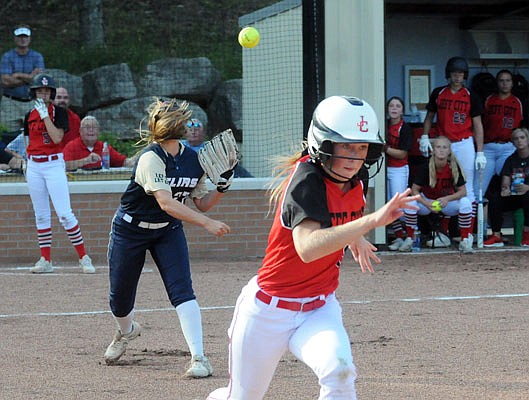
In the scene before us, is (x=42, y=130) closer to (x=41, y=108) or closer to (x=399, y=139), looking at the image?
(x=41, y=108)

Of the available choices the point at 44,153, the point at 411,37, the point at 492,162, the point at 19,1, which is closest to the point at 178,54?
the point at 19,1

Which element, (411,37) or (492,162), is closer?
(492,162)

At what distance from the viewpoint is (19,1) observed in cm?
2252

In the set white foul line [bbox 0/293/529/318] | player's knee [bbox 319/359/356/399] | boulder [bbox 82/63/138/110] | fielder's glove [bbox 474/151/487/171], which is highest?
boulder [bbox 82/63/138/110]

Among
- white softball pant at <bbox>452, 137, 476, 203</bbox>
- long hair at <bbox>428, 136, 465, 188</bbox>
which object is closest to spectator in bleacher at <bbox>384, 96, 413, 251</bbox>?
long hair at <bbox>428, 136, 465, 188</bbox>

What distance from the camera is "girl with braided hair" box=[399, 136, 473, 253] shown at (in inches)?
457

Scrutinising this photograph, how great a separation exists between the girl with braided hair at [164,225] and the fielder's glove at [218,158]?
8 cm

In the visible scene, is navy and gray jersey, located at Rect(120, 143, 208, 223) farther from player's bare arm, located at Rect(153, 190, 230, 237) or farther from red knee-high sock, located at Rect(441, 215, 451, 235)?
red knee-high sock, located at Rect(441, 215, 451, 235)

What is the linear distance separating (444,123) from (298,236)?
880cm

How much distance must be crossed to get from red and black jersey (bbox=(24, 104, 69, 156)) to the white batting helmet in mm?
6598

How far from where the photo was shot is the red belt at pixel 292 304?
3930 millimetres

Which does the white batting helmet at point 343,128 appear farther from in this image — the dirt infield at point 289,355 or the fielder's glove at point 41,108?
the fielder's glove at point 41,108

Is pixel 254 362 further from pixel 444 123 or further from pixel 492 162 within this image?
pixel 492 162

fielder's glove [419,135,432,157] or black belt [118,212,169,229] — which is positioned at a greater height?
fielder's glove [419,135,432,157]
